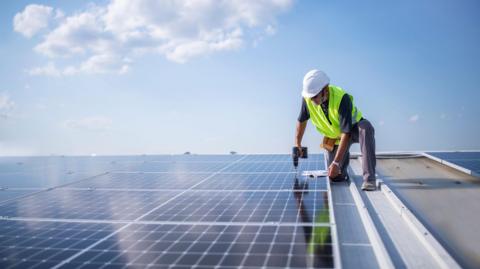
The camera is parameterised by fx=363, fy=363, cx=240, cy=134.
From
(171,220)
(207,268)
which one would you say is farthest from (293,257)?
(171,220)

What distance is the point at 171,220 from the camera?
4.10 metres

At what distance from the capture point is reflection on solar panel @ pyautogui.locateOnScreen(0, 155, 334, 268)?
300 cm

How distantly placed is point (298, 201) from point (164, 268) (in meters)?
2.27

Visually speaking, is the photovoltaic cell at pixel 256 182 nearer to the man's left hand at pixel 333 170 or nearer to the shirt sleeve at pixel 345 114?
the man's left hand at pixel 333 170

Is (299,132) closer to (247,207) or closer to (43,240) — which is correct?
(247,207)

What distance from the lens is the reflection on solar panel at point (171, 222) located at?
3.00 m

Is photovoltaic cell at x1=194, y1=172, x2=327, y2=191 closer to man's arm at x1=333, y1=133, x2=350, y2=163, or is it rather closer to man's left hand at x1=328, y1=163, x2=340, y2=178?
man's left hand at x1=328, y1=163, x2=340, y2=178

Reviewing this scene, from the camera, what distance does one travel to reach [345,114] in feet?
18.1

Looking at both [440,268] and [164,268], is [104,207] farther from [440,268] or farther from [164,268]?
[440,268]

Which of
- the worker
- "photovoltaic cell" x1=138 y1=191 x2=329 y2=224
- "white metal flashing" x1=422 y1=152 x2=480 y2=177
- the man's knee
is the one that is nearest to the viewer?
"photovoltaic cell" x1=138 y1=191 x2=329 y2=224

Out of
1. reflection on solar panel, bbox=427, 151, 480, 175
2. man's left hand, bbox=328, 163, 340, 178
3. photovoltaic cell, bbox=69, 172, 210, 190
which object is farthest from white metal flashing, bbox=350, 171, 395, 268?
reflection on solar panel, bbox=427, 151, 480, 175

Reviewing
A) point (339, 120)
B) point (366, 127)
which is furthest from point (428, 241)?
point (366, 127)

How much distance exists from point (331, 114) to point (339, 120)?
219 mm

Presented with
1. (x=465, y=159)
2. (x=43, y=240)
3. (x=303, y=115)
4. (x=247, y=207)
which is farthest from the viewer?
(x=465, y=159)
